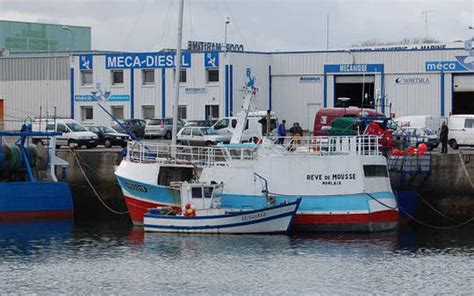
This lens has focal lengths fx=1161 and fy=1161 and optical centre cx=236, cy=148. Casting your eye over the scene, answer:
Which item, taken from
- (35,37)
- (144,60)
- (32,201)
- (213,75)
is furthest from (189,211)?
(35,37)

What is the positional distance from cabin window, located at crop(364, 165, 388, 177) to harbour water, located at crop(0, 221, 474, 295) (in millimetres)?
2078

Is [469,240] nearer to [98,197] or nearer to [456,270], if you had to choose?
[456,270]

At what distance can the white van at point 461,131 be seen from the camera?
171 ft

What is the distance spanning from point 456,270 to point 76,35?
263ft

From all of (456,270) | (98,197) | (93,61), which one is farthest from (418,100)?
(456,270)

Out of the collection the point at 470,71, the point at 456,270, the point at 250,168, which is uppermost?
the point at 470,71

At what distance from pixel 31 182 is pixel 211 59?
1014 inches

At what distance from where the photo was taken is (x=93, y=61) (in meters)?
72.3

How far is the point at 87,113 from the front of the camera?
240 ft

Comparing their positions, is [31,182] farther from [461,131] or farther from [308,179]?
[461,131]

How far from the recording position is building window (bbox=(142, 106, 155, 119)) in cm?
7096

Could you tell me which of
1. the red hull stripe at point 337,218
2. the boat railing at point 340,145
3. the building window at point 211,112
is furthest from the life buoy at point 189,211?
the building window at point 211,112

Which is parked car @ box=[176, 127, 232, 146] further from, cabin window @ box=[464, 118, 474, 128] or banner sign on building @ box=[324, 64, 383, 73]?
banner sign on building @ box=[324, 64, 383, 73]

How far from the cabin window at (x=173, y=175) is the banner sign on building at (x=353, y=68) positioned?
27.8m
